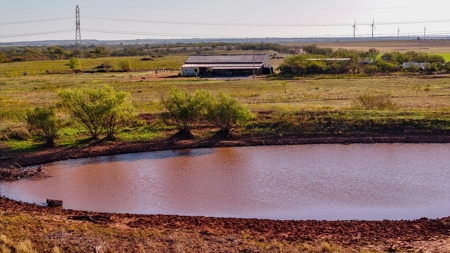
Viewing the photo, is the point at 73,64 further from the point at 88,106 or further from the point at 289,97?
the point at 88,106

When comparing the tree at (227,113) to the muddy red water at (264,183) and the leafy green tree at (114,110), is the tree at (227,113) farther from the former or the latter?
the leafy green tree at (114,110)

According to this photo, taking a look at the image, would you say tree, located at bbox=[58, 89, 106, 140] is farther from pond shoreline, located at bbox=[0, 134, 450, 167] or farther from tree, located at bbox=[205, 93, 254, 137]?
tree, located at bbox=[205, 93, 254, 137]

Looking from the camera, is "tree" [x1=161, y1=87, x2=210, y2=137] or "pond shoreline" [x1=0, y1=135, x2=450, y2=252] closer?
"pond shoreline" [x1=0, y1=135, x2=450, y2=252]

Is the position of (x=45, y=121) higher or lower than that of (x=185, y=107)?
lower

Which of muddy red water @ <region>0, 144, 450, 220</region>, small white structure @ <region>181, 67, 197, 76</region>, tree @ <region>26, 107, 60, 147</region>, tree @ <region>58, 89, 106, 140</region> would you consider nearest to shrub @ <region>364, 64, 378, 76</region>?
small white structure @ <region>181, 67, 197, 76</region>

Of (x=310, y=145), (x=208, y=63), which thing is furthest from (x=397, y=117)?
(x=208, y=63)

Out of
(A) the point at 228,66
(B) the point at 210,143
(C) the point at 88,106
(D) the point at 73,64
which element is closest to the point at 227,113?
(B) the point at 210,143
